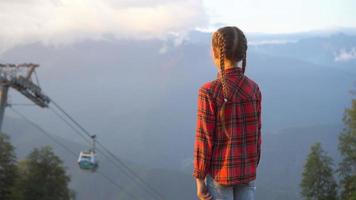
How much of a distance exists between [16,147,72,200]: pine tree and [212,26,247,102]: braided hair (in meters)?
36.0

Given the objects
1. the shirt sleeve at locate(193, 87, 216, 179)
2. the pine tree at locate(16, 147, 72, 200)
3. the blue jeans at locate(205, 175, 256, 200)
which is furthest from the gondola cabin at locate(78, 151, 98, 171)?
the shirt sleeve at locate(193, 87, 216, 179)

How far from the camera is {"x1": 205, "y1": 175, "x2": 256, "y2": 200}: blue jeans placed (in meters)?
4.24

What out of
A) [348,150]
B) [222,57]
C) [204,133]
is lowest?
[204,133]

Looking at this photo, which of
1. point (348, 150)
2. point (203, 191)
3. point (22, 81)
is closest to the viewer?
point (203, 191)

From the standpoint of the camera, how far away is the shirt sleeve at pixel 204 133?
164 inches

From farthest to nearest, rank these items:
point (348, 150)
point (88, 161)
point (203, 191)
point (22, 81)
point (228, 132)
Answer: point (348, 150) < point (22, 81) < point (88, 161) < point (228, 132) < point (203, 191)

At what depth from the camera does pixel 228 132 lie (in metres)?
4.25

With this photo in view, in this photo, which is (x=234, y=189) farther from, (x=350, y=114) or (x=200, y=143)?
(x=350, y=114)

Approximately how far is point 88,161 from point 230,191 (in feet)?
64.1

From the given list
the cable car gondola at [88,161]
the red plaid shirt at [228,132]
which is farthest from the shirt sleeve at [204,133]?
the cable car gondola at [88,161]

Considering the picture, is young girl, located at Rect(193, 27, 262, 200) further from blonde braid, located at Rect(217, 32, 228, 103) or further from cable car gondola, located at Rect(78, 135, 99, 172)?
cable car gondola, located at Rect(78, 135, 99, 172)

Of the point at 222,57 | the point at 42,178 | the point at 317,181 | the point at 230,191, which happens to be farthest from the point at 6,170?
the point at 222,57

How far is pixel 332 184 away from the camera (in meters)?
40.9

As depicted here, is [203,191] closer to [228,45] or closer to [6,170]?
[228,45]
